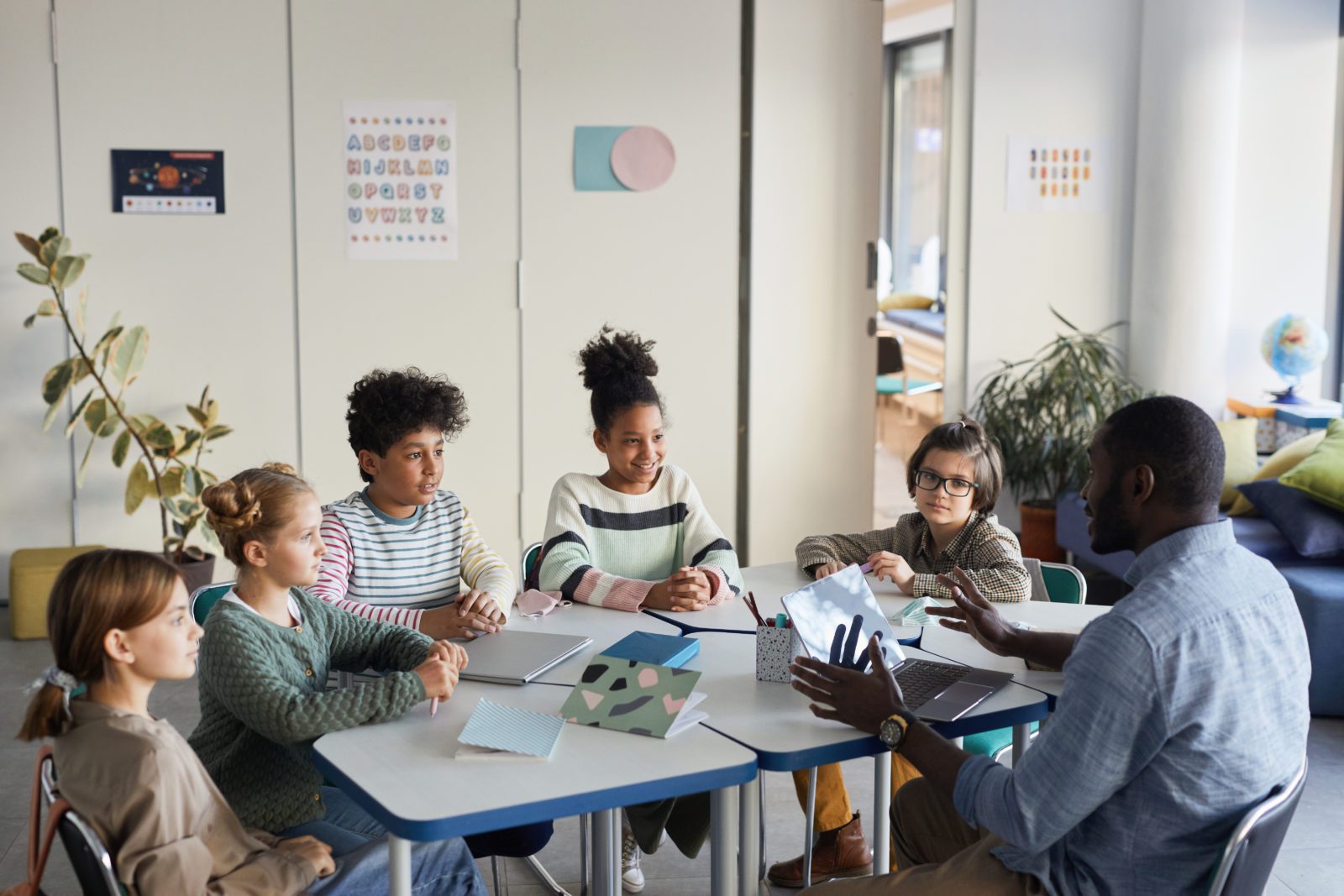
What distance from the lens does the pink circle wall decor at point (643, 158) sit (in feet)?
16.6

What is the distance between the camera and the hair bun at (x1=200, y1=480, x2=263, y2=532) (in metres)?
2.08

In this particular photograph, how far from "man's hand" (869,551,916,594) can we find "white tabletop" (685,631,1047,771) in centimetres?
51

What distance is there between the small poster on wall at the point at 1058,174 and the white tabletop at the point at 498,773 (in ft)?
12.7

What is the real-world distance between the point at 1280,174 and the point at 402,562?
4200mm

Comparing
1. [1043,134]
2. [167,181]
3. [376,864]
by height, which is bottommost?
[376,864]

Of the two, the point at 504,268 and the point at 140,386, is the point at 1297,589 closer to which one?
the point at 504,268

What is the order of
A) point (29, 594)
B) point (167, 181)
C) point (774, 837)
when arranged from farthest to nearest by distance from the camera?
point (167, 181) < point (29, 594) < point (774, 837)

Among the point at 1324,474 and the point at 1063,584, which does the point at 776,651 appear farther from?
the point at 1324,474

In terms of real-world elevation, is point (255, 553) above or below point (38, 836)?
above

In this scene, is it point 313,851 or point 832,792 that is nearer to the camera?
point 313,851

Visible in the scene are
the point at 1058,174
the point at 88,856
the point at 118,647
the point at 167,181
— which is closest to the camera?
the point at 88,856

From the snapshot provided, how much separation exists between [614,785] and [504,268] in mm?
3498

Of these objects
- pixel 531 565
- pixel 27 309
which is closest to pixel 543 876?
pixel 531 565

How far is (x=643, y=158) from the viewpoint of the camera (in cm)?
506
